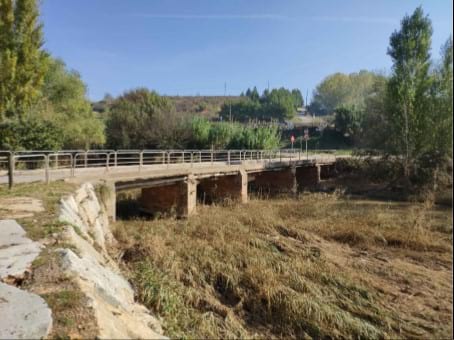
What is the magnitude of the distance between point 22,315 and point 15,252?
1688 millimetres

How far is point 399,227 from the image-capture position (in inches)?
213

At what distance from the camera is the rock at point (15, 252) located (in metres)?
3.45

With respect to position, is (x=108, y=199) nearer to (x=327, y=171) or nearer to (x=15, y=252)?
(x=15, y=252)

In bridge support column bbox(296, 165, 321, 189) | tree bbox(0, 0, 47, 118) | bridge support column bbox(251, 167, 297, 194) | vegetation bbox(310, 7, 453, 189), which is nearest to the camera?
vegetation bbox(310, 7, 453, 189)

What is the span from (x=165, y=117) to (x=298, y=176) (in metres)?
15.3

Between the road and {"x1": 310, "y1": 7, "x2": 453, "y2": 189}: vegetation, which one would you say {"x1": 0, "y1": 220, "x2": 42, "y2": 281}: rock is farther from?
the road

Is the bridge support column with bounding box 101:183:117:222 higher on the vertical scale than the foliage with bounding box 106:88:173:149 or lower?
lower

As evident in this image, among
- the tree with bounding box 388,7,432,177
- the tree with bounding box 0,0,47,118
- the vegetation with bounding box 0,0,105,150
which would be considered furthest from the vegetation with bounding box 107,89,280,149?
the tree with bounding box 388,7,432,177

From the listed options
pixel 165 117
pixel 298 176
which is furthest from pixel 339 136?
pixel 165 117

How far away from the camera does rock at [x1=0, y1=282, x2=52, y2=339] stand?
2426mm

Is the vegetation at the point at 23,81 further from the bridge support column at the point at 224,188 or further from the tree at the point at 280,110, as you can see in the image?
the tree at the point at 280,110

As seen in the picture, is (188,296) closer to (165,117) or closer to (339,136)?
(165,117)

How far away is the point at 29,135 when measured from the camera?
18031 millimetres

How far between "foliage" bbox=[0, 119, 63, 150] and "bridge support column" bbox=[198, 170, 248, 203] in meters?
9.82
